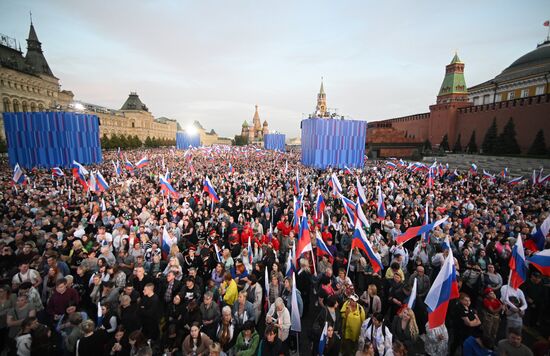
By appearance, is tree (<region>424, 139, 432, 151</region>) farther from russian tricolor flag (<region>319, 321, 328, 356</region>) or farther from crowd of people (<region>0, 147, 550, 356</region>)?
russian tricolor flag (<region>319, 321, 328, 356</region>)

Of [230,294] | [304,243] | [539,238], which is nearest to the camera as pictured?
[230,294]

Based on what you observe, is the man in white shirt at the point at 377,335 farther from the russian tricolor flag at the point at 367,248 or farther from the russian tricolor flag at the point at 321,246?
the russian tricolor flag at the point at 321,246

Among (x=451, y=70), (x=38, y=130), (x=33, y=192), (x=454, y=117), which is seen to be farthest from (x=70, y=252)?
(x=451, y=70)

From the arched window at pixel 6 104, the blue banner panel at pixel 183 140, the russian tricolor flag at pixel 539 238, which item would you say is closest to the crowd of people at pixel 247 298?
the russian tricolor flag at pixel 539 238

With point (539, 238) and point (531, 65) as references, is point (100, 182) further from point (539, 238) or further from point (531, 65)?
point (531, 65)

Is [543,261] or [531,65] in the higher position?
[531,65]

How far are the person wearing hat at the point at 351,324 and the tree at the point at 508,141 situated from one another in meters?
34.7

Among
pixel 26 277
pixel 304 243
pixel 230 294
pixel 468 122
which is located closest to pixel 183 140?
pixel 468 122

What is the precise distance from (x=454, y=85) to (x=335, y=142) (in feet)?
89.7

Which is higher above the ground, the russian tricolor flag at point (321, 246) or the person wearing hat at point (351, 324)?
the russian tricolor flag at point (321, 246)

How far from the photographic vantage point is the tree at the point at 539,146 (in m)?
25.5

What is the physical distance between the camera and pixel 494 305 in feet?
14.1

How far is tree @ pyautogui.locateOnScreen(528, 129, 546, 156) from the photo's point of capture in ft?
83.7

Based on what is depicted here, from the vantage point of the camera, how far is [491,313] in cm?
436
